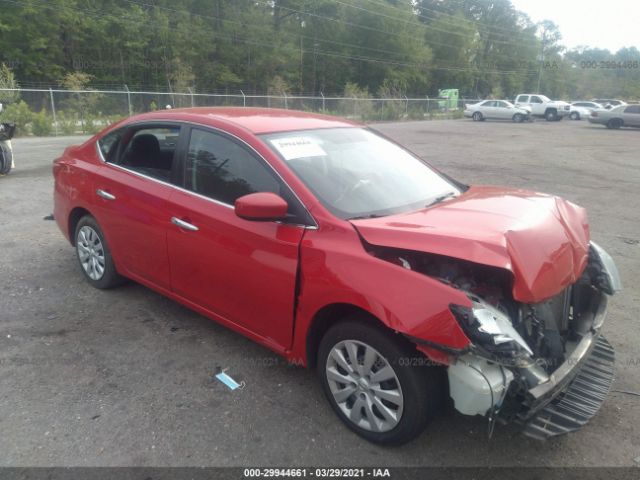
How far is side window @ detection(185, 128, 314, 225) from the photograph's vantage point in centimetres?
312

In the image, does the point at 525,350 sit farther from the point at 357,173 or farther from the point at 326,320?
the point at 357,173

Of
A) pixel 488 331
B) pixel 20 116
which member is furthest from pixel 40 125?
pixel 488 331

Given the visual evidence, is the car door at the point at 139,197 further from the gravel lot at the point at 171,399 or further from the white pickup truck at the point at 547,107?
the white pickup truck at the point at 547,107

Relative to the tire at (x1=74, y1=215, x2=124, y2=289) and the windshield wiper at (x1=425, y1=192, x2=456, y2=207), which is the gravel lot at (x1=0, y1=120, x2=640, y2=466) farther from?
the windshield wiper at (x1=425, y1=192, x2=456, y2=207)

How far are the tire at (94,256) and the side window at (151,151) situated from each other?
0.72 metres

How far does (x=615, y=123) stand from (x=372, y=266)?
34.2 metres

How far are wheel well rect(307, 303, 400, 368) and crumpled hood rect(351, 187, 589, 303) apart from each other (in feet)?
1.31

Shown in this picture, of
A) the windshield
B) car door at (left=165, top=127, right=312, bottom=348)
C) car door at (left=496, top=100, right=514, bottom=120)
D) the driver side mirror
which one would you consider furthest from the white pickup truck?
the driver side mirror

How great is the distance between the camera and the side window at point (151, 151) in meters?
3.89

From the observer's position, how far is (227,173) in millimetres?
3469

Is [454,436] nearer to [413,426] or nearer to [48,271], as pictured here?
[413,426]

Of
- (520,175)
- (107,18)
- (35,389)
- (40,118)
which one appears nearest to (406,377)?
(35,389)

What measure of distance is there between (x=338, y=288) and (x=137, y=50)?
4606 centimetres

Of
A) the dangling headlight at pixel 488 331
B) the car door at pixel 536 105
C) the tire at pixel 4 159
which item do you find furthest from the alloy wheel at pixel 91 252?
the car door at pixel 536 105
